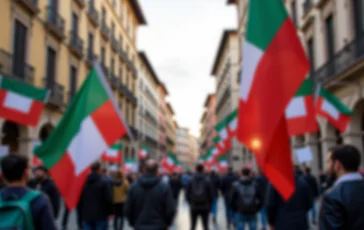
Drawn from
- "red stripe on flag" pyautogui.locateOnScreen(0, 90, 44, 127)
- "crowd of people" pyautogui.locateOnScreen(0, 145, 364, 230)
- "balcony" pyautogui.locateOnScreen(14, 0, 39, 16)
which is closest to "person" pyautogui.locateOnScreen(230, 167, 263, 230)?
"crowd of people" pyautogui.locateOnScreen(0, 145, 364, 230)

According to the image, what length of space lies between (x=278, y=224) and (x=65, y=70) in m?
19.1

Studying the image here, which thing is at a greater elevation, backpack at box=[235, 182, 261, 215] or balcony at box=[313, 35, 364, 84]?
balcony at box=[313, 35, 364, 84]

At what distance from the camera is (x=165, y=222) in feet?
18.1

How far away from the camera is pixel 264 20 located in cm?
464

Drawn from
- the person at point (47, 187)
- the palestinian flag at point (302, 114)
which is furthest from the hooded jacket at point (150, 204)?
the person at point (47, 187)

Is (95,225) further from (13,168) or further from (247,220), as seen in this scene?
(13,168)

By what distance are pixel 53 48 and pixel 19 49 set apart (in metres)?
3.46

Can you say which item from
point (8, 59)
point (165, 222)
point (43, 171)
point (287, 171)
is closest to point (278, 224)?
point (165, 222)

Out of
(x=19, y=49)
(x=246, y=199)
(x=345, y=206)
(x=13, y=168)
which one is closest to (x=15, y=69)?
Result: (x=19, y=49)

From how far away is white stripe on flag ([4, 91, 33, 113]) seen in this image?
27.0 feet

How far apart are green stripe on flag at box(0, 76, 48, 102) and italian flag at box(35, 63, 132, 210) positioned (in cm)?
308

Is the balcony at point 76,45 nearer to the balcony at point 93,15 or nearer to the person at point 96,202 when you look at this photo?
the balcony at point 93,15

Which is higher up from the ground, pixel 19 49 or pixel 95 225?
pixel 19 49

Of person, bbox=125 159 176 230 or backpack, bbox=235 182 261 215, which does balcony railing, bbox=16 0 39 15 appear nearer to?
backpack, bbox=235 182 261 215
